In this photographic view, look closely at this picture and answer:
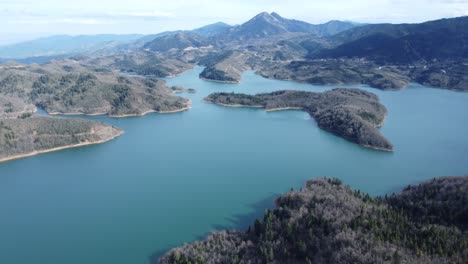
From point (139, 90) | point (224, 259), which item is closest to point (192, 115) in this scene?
point (139, 90)

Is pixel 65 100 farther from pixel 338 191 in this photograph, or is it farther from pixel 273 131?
pixel 338 191

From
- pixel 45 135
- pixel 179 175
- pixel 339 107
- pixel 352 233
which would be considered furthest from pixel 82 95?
pixel 352 233

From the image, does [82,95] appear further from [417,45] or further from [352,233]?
[417,45]

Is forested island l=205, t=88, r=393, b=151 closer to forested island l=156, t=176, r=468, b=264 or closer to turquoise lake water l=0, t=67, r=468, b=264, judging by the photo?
turquoise lake water l=0, t=67, r=468, b=264

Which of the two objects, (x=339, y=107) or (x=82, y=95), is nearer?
(x=339, y=107)

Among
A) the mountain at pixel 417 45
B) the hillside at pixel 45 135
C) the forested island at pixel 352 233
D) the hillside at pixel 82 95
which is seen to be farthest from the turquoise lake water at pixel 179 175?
the mountain at pixel 417 45

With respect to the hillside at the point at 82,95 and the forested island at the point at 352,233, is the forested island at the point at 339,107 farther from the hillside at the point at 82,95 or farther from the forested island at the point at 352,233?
the forested island at the point at 352,233
